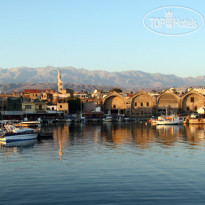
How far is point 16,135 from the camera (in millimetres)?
51438

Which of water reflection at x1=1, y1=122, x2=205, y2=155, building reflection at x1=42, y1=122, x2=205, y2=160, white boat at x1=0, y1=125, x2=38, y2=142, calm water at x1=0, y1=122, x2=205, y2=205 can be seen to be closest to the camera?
calm water at x1=0, y1=122, x2=205, y2=205

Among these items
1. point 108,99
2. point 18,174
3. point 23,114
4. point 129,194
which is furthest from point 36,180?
point 108,99

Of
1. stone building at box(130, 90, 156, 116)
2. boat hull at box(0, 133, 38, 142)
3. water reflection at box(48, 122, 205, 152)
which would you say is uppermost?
stone building at box(130, 90, 156, 116)

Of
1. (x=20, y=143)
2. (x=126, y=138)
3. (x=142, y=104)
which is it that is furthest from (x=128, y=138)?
(x=142, y=104)

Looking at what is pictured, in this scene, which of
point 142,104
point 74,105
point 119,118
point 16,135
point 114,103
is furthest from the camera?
point 114,103

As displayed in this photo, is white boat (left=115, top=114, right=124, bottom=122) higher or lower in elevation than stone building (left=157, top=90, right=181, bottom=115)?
lower

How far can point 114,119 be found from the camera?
122750 mm

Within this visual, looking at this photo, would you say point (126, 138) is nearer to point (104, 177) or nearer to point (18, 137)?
point (18, 137)

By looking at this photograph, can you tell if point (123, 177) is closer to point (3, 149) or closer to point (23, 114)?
point (3, 149)

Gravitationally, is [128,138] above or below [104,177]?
below

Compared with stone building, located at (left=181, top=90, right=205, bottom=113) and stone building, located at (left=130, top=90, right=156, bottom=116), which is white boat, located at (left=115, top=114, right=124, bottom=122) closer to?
stone building, located at (left=130, top=90, right=156, bottom=116)

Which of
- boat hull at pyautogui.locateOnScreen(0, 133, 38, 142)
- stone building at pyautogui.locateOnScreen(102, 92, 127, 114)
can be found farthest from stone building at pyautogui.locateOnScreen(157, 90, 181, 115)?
boat hull at pyautogui.locateOnScreen(0, 133, 38, 142)

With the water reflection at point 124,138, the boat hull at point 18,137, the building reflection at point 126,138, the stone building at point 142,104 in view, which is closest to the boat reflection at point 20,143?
the water reflection at point 124,138

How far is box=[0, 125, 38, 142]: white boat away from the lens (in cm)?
5050
